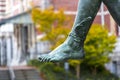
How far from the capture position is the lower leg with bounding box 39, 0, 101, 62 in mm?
3652

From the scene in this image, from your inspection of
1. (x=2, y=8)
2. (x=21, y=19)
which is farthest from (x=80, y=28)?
(x=2, y=8)

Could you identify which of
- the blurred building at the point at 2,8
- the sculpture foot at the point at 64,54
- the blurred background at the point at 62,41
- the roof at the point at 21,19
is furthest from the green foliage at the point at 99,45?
the blurred building at the point at 2,8

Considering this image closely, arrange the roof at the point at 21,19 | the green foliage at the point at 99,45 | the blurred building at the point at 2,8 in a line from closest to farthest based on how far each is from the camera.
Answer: the green foliage at the point at 99,45, the roof at the point at 21,19, the blurred building at the point at 2,8

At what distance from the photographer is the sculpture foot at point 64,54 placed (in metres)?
3.69

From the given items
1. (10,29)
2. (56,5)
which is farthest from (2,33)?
(56,5)

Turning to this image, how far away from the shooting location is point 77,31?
12.3 feet

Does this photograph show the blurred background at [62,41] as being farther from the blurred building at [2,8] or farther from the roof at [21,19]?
the blurred building at [2,8]

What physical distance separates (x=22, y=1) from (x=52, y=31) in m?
11.2

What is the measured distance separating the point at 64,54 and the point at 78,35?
0.18 meters

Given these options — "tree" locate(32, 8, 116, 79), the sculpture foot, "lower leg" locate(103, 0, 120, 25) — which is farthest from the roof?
"lower leg" locate(103, 0, 120, 25)

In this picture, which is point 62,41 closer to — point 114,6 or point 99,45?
point 99,45

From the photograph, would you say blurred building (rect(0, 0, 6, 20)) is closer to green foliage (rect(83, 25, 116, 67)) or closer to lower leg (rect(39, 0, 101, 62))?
green foliage (rect(83, 25, 116, 67))

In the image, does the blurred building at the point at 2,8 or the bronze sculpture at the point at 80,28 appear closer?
the bronze sculpture at the point at 80,28

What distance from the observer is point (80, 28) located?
3727mm
